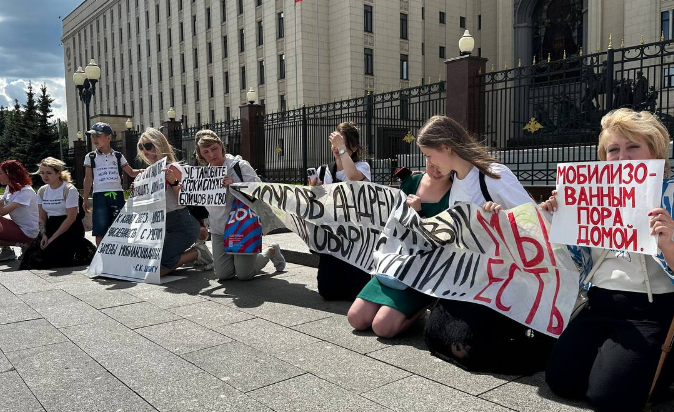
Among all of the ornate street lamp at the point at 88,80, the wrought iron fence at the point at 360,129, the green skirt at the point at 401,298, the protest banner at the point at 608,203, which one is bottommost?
the green skirt at the point at 401,298

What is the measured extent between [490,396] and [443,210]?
157cm

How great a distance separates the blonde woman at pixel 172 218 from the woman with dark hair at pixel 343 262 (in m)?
2.41

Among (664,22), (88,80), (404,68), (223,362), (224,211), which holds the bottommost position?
(223,362)

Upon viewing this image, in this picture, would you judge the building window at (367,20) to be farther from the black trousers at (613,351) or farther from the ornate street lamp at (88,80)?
the black trousers at (613,351)

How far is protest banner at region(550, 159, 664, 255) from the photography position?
2.90 metres

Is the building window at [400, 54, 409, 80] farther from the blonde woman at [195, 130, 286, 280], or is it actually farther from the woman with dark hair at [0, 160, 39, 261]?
the blonde woman at [195, 130, 286, 280]

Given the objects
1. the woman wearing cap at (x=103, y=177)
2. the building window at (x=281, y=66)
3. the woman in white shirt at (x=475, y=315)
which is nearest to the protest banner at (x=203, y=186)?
the woman wearing cap at (x=103, y=177)

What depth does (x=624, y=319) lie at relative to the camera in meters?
3.13

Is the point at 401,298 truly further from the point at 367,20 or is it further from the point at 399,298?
the point at 367,20

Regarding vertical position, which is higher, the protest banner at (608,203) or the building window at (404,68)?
the building window at (404,68)

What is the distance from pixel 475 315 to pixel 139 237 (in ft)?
16.5

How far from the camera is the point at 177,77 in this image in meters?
55.0

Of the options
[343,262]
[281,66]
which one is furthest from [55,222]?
[281,66]

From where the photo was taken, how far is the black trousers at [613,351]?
2875 mm
